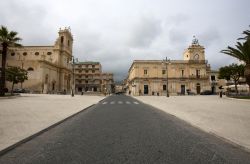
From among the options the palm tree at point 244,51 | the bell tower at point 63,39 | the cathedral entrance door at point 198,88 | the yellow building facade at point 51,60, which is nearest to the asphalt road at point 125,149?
the palm tree at point 244,51

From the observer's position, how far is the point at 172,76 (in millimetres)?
68312

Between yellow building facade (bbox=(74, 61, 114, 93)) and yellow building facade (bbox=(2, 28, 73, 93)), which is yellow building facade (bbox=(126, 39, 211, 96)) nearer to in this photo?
yellow building facade (bbox=(2, 28, 73, 93))

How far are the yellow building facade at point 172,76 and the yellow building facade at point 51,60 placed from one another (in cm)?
2361

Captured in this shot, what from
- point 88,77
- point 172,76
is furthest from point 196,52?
point 88,77

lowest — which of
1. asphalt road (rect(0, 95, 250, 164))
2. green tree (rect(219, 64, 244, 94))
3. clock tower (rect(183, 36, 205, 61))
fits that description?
asphalt road (rect(0, 95, 250, 164))

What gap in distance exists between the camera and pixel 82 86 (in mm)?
104062

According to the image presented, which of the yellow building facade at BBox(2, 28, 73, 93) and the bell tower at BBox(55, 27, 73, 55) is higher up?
the bell tower at BBox(55, 27, 73, 55)

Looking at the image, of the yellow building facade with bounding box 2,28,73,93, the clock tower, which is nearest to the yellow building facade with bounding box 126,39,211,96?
the clock tower

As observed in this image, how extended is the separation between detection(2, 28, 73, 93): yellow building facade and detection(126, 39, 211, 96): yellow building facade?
23.6 m

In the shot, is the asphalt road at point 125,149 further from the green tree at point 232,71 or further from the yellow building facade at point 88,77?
the yellow building facade at point 88,77

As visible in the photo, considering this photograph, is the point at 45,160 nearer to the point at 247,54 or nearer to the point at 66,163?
the point at 66,163

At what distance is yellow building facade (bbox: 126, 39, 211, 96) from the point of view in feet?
222

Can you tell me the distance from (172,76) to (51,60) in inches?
1536

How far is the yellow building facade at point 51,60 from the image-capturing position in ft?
195
